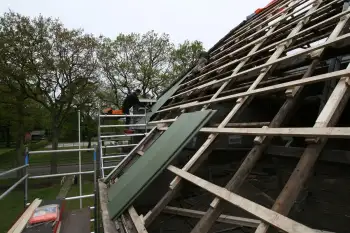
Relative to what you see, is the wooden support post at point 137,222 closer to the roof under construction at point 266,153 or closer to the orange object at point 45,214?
the roof under construction at point 266,153

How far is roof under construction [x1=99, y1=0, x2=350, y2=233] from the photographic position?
2286mm

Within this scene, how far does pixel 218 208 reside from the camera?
238cm

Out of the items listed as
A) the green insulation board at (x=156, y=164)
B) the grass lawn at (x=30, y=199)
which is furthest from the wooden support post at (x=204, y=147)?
the grass lawn at (x=30, y=199)

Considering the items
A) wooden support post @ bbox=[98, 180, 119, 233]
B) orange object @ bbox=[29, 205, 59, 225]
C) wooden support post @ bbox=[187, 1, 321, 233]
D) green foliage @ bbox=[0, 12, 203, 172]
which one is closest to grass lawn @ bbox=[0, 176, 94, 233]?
green foliage @ bbox=[0, 12, 203, 172]

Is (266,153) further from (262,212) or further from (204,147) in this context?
(262,212)

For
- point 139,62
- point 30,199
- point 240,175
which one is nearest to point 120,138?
point 240,175

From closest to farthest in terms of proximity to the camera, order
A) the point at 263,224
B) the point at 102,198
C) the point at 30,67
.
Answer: the point at 263,224 < the point at 102,198 < the point at 30,67

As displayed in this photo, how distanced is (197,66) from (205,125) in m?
5.34

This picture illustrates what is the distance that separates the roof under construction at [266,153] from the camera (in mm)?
2286

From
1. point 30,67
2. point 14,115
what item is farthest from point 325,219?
point 14,115

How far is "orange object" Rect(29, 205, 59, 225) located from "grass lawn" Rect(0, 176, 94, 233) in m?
6.09

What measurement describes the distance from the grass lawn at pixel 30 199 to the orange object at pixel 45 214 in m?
6.09

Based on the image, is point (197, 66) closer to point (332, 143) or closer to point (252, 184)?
point (252, 184)

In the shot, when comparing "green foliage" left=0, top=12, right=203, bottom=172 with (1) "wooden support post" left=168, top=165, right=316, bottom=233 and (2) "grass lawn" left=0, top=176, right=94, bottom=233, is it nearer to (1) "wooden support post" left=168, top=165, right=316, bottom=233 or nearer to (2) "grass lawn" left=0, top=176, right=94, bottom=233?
A: (2) "grass lawn" left=0, top=176, right=94, bottom=233
